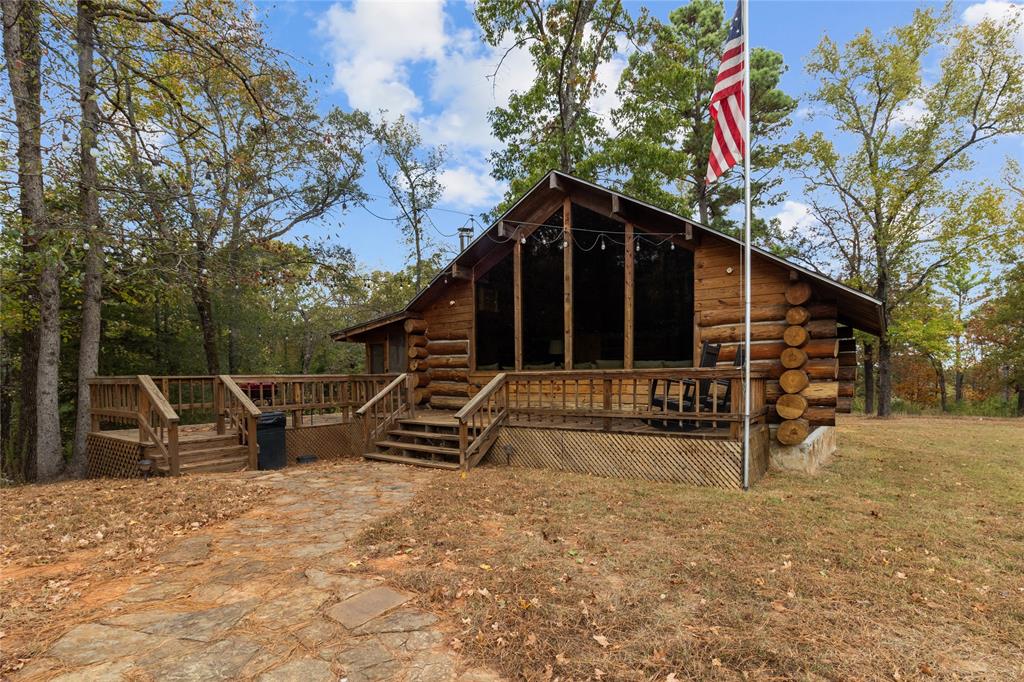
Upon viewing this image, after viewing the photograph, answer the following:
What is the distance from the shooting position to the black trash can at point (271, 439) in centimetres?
855

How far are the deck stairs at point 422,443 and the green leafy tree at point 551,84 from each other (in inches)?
450

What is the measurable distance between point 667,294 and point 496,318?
3.73m

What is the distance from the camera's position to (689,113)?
20484 mm

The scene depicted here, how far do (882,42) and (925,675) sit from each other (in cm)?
2422

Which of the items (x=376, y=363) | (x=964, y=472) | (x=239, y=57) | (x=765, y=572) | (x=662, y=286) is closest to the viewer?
(x=765, y=572)

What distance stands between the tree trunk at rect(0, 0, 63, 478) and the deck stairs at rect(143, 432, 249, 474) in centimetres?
274

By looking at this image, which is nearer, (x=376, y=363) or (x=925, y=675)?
(x=925, y=675)


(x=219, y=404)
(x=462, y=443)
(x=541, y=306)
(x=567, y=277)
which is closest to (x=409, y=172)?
(x=541, y=306)

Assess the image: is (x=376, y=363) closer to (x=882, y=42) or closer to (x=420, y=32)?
(x=420, y=32)

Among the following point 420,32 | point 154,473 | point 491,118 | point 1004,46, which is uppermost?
point 1004,46

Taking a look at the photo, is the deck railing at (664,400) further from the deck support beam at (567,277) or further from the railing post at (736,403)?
the deck support beam at (567,277)

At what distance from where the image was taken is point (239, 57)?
841cm

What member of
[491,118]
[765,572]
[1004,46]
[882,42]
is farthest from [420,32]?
[1004,46]

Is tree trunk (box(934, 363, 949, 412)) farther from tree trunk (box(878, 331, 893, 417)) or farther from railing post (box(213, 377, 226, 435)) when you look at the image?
railing post (box(213, 377, 226, 435))
